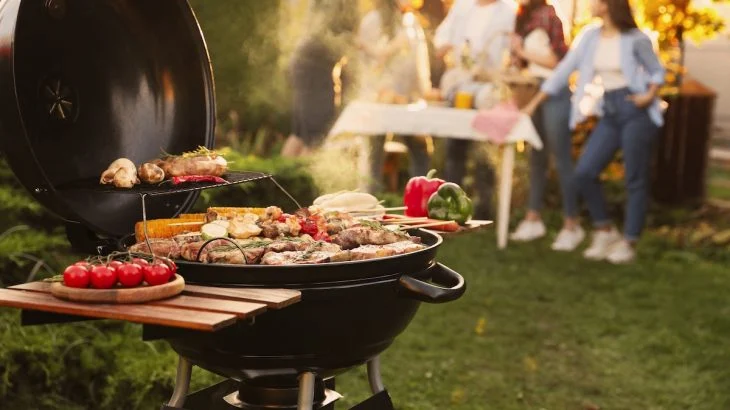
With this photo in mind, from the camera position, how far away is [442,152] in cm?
1028

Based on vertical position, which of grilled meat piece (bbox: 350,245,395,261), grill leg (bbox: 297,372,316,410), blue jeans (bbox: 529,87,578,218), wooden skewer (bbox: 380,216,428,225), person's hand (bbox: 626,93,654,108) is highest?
grilled meat piece (bbox: 350,245,395,261)

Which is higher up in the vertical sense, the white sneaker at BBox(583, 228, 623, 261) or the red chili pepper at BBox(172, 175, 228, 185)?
the red chili pepper at BBox(172, 175, 228, 185)

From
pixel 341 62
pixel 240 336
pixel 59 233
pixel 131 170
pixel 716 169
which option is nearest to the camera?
pixel 240 336

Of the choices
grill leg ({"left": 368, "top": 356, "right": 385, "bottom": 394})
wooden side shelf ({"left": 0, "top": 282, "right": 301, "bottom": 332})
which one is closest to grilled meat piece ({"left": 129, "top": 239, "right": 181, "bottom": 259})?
wooden side shelf ({"left": 0, "top": 282, "right": 301, "bottom": 332})

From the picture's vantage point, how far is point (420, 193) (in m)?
3.87

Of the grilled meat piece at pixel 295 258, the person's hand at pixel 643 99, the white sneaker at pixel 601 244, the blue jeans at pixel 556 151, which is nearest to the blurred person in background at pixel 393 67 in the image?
the blue jeans at pixel 556 151

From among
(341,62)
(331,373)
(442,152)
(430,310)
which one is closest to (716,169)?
(442,152)

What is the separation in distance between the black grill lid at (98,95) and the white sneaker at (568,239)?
573 centimetres

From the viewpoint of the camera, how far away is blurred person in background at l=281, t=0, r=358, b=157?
1019 cm

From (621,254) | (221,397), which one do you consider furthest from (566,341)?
(221,397)

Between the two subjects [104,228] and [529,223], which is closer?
[104,228]

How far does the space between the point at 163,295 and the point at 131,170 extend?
540 mm

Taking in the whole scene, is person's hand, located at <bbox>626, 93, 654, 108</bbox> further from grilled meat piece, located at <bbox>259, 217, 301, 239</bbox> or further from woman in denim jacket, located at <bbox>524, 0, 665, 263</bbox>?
grilled meat piece, located at <bbox>259, 217, 301, 239</bbox>

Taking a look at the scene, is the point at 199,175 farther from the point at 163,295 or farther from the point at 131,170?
the point at 163,295
